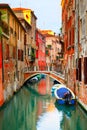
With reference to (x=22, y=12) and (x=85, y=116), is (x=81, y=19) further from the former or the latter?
(x=22, y=12)

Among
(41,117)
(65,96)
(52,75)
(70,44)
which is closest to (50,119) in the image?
(41,117)

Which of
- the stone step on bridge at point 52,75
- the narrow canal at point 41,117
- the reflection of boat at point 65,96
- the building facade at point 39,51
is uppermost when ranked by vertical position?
the building facade at point 39,51

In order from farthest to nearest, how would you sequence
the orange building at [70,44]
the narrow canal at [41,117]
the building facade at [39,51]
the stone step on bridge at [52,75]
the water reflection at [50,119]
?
the building facade at [39,51] → the stone step on bridge at [52,75] → the orange building at [70,44] → the narrow canal at [41,117] → the water reflection at [50,119]

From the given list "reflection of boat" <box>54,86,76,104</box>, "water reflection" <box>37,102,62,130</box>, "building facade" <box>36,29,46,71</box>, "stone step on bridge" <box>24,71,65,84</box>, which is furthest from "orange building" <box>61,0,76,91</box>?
"building facade" <box>36,29,46,71</box>

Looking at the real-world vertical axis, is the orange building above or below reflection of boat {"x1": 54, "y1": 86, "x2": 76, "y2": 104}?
above

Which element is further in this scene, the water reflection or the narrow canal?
the narrow canal

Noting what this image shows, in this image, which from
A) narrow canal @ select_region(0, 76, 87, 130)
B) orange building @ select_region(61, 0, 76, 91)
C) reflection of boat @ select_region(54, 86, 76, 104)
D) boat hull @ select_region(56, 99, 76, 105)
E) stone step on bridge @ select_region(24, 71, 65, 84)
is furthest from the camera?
stone step on bridge @ select_region(24, 71, 65, 84)

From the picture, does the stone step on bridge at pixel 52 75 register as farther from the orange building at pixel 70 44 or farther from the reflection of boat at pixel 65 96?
the reflection of boat at pixel 65 96

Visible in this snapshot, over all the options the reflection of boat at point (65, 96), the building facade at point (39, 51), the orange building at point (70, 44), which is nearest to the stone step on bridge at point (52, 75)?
the orange building at point (70, 44)

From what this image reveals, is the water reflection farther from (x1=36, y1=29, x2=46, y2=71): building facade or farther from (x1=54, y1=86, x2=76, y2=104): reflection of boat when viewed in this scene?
(x1=36, y1=29, x2=46, y2=71): building facade

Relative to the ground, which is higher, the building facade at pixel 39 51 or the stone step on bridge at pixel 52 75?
the building facade at pixel 39 51

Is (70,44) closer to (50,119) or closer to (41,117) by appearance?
(41,117)

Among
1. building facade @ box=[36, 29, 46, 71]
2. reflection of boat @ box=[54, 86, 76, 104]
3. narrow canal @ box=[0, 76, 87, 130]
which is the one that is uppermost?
building facade @ box=[36, 29, 46, 71]

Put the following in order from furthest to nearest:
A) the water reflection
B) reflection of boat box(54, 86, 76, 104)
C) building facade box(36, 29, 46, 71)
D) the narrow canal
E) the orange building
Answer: building facade box(36, 29, 46, 71) < the orange building < reflection of boat box(54, 86, 76, 104) < the narrow canal < the water reflection
